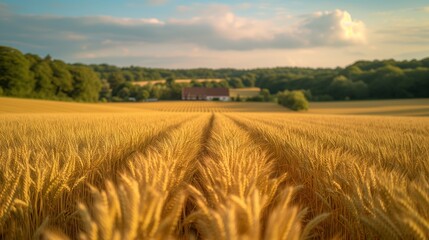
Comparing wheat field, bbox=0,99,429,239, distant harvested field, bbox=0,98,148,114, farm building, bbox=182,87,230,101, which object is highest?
wheat field, bbox=0,99,429,239

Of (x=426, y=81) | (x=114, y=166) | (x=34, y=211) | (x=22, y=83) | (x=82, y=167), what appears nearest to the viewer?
(x=34, y=211)

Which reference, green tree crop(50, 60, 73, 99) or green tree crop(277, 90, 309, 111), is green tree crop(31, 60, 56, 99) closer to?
green tree crop(50, 60, 73, 99)

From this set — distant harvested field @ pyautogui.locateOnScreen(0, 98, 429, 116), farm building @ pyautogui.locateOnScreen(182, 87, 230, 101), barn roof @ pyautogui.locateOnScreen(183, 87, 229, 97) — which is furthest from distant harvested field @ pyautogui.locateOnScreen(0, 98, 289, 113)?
barn roof @ pyautogui.locateOnScreen(183, 87, 229, 97)

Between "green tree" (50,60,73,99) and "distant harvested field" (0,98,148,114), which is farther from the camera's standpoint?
"green tree" (50,60,73,99)

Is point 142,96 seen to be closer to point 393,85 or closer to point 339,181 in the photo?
point 393,85

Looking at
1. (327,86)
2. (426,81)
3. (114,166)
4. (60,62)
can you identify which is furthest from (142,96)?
(114,166)

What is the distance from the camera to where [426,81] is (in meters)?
57.4

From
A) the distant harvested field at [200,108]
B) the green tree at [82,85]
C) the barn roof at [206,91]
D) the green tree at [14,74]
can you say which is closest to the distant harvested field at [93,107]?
the distant harvested field at [200,108]

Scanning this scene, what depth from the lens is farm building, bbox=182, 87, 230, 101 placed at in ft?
282

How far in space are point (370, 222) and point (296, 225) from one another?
44cm

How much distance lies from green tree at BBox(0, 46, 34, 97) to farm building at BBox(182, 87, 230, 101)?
45204 millimetres

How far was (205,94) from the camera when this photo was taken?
89.5 meters

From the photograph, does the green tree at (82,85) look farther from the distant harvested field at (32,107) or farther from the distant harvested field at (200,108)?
the distant harvested field at (32,107)

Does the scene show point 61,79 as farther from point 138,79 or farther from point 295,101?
point 138,79
